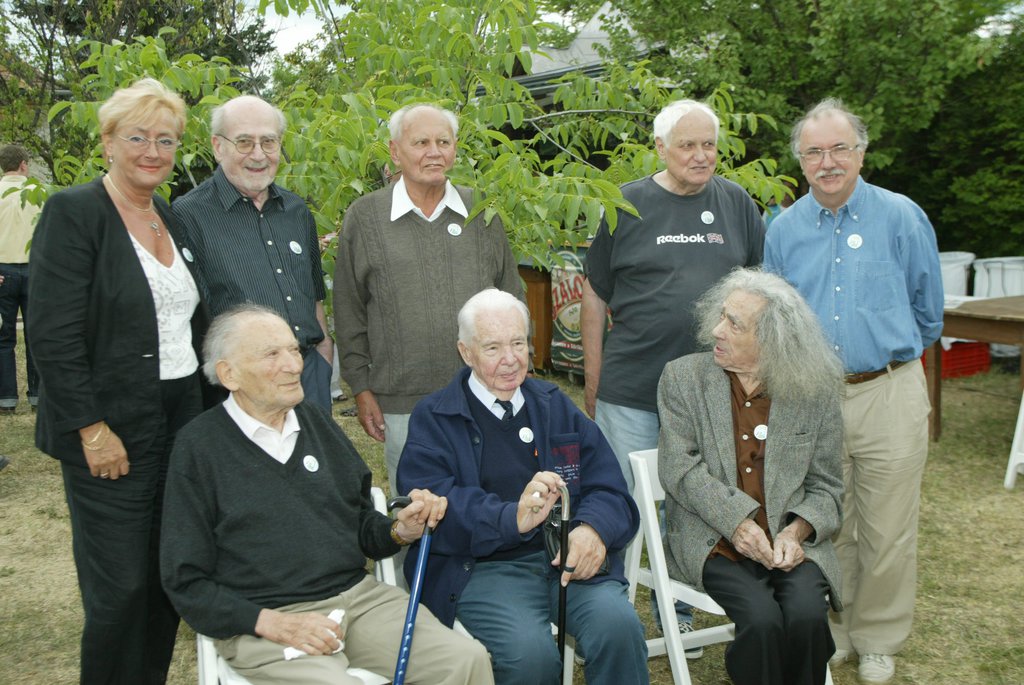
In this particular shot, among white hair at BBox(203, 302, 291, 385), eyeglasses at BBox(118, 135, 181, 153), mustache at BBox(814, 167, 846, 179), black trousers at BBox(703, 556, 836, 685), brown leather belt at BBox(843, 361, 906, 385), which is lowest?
black trousers at BBox(703, 556, 836, 685)

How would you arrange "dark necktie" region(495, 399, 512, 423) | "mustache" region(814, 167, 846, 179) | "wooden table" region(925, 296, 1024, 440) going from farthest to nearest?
"wooden table" region(925, 296, 1024, 440) → "mustache" region(814, 167, 846, 179) → "dark necktie" region(495, 399, 512, 423)

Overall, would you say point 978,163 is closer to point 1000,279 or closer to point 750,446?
point 1000,279

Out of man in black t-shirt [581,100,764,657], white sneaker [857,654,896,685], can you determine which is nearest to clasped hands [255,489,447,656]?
man in black t-shirt [581,100,764,657]

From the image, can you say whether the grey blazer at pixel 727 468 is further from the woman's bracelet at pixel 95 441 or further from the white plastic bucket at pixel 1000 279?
the white plastic bucket at pixel 1000 279

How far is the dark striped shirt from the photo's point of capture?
3137mm

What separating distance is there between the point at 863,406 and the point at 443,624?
5.53 feet

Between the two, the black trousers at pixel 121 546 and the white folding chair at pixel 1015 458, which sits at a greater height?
the black trousers at pixel 121 546

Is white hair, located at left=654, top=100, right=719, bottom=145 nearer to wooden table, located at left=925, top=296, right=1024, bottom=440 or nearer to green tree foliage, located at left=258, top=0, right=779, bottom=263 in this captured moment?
green tree foliage, located at left=258, top=0, right=779, bottom=263

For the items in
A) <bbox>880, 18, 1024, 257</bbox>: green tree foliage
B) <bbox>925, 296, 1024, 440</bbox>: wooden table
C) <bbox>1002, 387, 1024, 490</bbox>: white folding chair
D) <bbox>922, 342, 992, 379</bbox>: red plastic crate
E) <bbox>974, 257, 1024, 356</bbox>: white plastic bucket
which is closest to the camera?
<bbox>1002, 387, 1024, 490</bbox>: white folding chair

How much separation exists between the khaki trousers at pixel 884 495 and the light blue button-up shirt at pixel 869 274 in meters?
0.14

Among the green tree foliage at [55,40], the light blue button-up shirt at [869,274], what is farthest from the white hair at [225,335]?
the green tree foliage at [55,40]

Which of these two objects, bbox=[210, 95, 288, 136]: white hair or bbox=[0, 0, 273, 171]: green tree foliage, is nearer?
bbox=[210, 95, 288, 136]: white hair

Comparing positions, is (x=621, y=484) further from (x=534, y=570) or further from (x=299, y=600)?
(x=299, y=600)

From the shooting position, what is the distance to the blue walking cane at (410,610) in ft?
8.41
